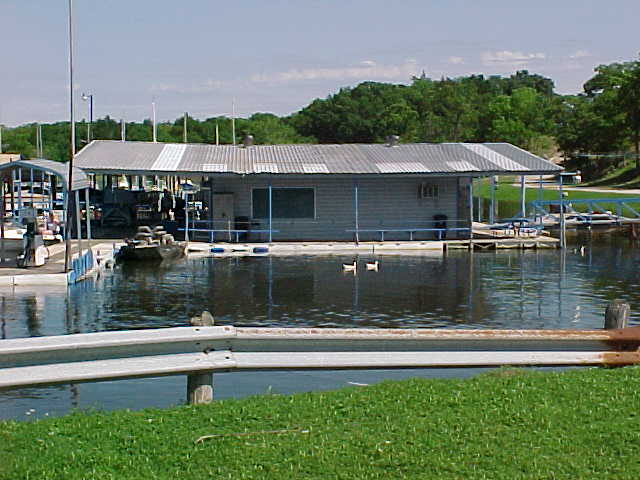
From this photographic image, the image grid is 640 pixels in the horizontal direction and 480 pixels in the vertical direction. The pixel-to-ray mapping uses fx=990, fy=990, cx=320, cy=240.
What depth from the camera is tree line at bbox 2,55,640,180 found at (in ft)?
300

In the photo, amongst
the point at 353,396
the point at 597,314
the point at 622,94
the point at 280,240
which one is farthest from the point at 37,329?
the point at 622,94

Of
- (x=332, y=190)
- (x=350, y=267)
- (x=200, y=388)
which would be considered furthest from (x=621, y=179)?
(x=200, y=388)

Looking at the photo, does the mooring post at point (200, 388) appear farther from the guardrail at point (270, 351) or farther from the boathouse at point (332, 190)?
the boathouse at point (332, 190)

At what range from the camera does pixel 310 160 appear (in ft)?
128

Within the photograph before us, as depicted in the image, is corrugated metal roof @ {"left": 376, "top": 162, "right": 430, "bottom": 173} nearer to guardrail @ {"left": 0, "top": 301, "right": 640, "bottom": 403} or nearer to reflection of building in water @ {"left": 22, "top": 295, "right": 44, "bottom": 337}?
reflection of building in water @ {"left": 22, "top": 295, "right": 44, "bottom": 337}

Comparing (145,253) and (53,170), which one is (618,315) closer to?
(53,170)

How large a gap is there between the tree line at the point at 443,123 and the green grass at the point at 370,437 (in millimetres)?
81506

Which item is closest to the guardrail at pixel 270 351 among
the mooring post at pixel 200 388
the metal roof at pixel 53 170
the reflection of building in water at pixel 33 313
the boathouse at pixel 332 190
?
the mooring post at pixel 200 388

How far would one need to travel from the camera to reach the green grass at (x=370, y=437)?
5.46 metres

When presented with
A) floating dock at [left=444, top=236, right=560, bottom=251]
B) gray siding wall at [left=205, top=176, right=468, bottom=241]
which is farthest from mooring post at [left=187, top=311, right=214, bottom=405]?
gray siding wall at [left=205, top=176, right=468, bottom=241]

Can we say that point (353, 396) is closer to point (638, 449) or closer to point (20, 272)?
point (638, 449)

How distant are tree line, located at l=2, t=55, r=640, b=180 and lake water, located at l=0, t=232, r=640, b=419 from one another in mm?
59821

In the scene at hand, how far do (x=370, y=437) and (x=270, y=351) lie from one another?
1.46 metres

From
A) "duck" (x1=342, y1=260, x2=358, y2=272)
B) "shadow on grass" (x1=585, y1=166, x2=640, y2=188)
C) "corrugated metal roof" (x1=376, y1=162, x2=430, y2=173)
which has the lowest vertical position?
"duck" (x1=342, y1=260, x2=358, y2=272)
